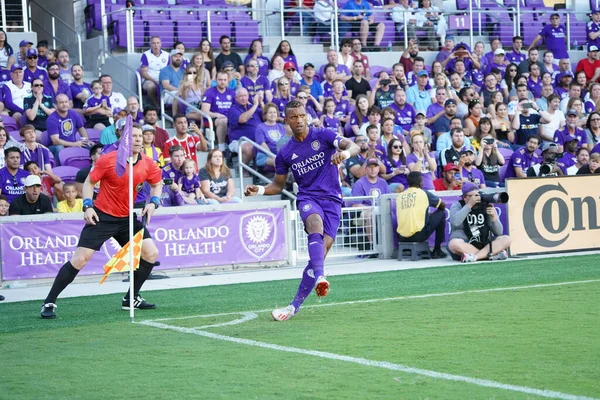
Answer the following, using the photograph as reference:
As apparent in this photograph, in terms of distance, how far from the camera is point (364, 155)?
17781 mm

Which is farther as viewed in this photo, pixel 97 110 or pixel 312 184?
pixel 97 110

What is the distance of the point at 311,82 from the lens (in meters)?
20.4

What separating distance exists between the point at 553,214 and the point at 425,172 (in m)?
2.73

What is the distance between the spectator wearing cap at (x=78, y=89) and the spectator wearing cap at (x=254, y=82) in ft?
10.1

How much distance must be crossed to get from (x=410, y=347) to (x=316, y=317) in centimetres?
217

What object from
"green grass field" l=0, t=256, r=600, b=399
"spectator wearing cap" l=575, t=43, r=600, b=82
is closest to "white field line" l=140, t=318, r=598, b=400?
"green grass field" l=0, t=256, r=600, b=399

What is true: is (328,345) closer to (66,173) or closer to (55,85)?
(66,173)

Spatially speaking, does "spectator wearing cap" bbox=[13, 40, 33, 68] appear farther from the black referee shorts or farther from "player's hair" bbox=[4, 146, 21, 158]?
the black referee shorts

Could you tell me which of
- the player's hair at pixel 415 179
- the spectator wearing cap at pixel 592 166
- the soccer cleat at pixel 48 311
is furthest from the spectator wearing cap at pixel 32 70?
the spectator wearing cap at pixel 592 166

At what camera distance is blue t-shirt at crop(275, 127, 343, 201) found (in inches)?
366

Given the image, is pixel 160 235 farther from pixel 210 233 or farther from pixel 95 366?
pixel 95 366

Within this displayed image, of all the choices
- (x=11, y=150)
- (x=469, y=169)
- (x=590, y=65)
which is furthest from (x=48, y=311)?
(x=590, y=65)

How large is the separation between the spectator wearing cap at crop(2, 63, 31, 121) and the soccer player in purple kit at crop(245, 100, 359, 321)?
945cm

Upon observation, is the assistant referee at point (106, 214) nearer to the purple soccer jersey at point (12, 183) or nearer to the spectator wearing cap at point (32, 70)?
the purple soccer jersey at point (12, 183)
